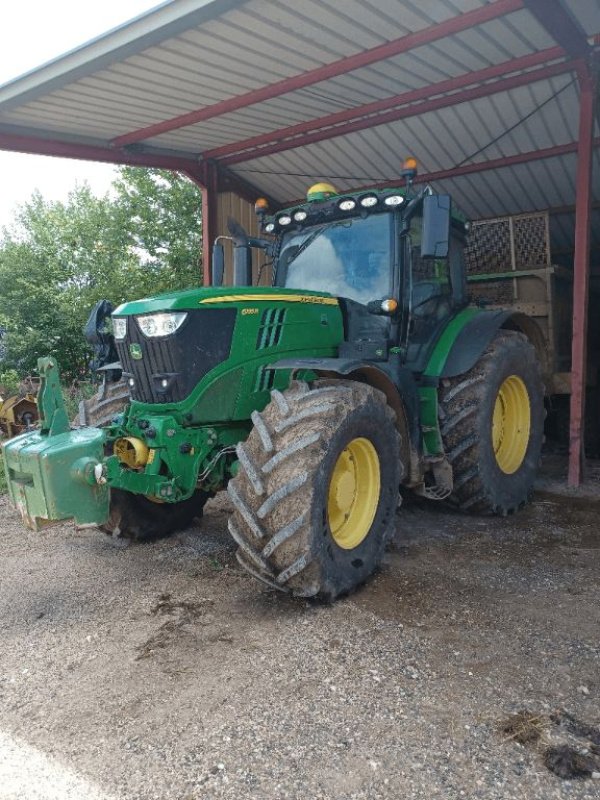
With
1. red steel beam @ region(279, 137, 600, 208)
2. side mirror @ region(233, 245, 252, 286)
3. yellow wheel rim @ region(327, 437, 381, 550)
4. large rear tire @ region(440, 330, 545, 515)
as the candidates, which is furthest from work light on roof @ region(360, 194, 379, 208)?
red steel beam @ region(279, 137, 600, 208)

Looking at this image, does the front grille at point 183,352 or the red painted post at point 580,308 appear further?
the red painted post at point 580,308

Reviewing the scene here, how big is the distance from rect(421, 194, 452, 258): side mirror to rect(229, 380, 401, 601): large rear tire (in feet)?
3.28

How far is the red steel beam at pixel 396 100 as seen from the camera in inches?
229

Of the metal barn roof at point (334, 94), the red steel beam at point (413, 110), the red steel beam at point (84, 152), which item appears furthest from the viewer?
the red steel beam at point (84, 152)

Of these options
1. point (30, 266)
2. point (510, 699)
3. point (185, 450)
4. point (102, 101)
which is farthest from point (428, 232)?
point (30, 266)

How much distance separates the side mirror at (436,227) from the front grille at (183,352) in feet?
4.21

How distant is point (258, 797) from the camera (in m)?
2.08

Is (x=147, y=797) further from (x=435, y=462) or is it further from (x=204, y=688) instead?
(x=435, y=462)

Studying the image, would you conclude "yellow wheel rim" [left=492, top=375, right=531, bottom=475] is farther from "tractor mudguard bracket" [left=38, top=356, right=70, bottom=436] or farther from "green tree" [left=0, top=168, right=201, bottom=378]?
"green tree" [left=0, top=168, right=201, bottom=378]

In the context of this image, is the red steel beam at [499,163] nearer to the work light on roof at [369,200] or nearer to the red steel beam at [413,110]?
the red steel beam at [413,110]

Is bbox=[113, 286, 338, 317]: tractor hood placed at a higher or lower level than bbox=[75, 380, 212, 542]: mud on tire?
higher

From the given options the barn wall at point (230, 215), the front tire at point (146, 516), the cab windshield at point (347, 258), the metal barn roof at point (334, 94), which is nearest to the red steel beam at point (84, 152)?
the metal barn roof at point (334, 94)

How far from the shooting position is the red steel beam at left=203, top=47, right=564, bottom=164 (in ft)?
19.1

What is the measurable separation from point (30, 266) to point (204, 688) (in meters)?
18.8
